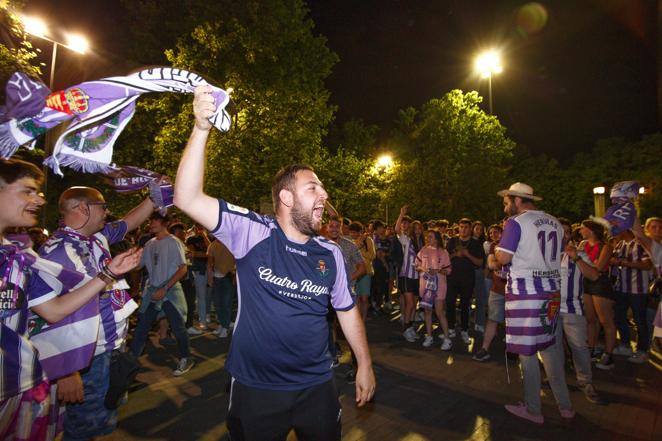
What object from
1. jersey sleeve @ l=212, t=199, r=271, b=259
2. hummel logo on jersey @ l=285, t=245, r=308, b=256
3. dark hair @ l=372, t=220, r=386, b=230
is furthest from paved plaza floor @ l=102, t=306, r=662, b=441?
dark hair @ l=372, t=220, r=386, b=230

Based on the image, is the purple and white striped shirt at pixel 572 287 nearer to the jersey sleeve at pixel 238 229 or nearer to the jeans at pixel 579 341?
the jeans at pixel 579 341

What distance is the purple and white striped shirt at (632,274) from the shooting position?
6.77 m

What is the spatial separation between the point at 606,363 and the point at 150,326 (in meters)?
7.15

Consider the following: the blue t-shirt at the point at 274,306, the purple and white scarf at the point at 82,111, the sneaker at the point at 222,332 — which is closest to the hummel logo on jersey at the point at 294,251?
the blue t-shirt at the point at 274,306

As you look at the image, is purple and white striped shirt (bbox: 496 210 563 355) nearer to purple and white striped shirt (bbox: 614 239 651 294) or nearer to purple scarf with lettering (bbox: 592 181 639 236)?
purple scarf with lettering (bbox: 592 181 639 236)

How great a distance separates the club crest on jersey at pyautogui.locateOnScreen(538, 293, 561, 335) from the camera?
4469mm

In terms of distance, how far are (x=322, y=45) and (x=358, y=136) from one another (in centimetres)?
1909

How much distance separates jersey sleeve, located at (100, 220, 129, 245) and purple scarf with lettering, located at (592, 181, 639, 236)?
570 centimetres

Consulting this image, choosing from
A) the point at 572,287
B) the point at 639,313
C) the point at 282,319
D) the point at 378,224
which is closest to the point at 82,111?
the point at 282,319

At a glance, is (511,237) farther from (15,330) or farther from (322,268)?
(15,330)

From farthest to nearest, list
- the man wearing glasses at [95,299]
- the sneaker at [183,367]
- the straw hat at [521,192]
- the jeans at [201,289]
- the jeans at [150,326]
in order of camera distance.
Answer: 1. the jeans at [201,289]
2. the sneaker at [183,367]
3. the jeans at [150,326]
4. the straw hat at [521,192]
5. the man wearing glasses at [95,299]

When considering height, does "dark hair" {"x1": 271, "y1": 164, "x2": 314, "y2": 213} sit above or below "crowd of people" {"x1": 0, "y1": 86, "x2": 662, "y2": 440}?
above

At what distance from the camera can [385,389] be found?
18.2ft

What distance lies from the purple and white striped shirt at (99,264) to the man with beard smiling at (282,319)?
1.47 m
